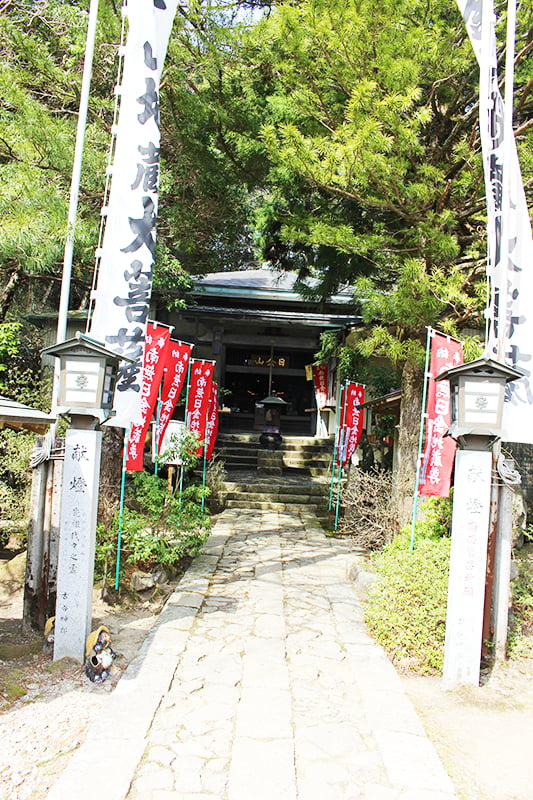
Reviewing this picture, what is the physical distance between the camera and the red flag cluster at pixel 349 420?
457 inches

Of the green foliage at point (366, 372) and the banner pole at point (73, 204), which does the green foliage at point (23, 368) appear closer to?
the banner pole at point (73, 204)

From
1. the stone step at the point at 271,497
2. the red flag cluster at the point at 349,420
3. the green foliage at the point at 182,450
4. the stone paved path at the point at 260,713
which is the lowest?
the stone paved path at the point at 260,713

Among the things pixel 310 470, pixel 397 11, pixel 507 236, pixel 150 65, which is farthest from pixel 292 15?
pixel 310 470

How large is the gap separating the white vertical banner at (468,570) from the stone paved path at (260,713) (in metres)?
0.59

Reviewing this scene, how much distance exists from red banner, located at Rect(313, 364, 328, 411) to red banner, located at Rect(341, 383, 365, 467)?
5.40m

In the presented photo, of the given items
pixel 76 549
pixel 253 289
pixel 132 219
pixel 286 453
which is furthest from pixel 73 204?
pixel 286 453

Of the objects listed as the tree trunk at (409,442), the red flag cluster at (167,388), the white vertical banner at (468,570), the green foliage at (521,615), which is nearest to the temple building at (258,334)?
the red flag cluster at (167,388)

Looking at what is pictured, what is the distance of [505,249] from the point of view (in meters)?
5.51

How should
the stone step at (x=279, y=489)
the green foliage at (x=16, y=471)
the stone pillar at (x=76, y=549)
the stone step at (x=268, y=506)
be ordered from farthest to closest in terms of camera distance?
the stone step at (x=279, y=489)
the stone step at (x=268, y=506)
the green foliage at (x=16, y=471)
the stone pillar at (x=76, y=549)

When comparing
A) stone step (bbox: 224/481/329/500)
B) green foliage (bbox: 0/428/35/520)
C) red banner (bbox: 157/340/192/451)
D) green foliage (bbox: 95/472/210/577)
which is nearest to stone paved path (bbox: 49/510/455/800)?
green foliage (bbox: 95/472/210/577)

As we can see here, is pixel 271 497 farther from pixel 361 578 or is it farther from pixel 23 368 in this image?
pixel 23 368

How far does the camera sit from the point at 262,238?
11.9 metres

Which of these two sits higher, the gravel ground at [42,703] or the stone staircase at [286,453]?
the stone staircase at [286,453]

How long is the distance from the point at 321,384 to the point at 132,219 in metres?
12.0
